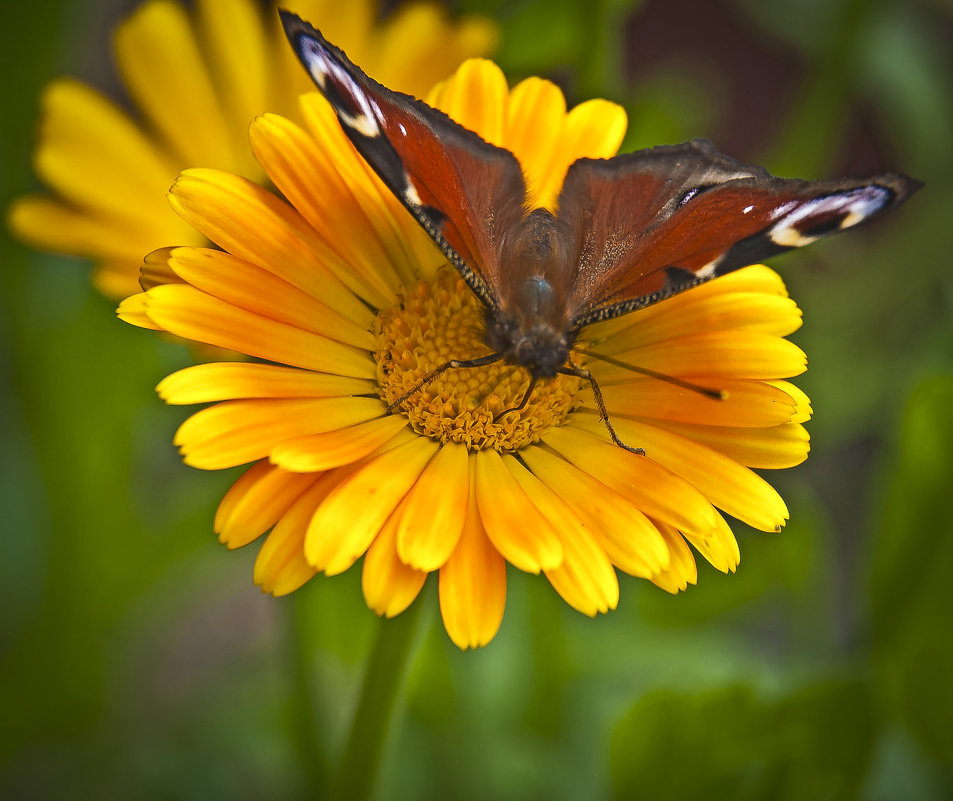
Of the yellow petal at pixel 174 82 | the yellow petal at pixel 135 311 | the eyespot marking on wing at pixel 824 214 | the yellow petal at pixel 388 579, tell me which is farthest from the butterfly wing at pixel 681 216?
the yellow petal at pixel 174 82

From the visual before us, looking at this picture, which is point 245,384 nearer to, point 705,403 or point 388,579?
point 388,579

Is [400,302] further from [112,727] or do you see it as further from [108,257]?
[112,727]

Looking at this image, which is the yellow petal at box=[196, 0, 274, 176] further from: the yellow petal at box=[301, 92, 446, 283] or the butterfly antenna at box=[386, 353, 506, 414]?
the butterfly antenna at box=[386, 353, 506, 414]

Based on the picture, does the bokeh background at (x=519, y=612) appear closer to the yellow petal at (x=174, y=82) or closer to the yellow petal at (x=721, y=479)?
the yellow petal at (x=174, y=82)

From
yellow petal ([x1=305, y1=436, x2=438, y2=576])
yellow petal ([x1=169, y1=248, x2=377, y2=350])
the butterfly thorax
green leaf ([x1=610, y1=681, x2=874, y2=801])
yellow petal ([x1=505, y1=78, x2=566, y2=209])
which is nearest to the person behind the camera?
yellow petal ([x1=305, y1=436, x2=438, y2=576])

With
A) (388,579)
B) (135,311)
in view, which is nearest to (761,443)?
(388,579)

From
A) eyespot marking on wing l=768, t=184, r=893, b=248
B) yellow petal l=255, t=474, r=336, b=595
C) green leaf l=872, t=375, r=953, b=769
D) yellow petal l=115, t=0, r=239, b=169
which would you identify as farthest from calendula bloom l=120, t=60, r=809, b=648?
yellow petal l=115, t=0, r=239, b=169
